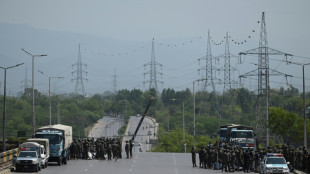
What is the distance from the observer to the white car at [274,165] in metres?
47.0

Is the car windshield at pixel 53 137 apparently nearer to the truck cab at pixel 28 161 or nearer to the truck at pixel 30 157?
the truck at pixel 30 157

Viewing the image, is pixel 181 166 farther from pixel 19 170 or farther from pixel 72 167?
pixel 19 170

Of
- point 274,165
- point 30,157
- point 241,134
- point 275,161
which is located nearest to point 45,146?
point 30,157

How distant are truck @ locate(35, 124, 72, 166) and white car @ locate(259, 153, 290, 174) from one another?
1782 centimetres

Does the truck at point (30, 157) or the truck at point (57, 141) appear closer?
the truck at point (30, 157)

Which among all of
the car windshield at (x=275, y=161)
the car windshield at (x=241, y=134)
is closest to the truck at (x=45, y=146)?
the car windshield at (x=275, y=161)

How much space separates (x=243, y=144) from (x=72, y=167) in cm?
1797

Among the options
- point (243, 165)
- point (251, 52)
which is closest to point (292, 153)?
point (243, 165)

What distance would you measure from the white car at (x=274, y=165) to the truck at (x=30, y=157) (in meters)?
15.3

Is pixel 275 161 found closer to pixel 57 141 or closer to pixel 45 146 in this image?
pixel 45 146

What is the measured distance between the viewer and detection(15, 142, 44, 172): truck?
51.4m

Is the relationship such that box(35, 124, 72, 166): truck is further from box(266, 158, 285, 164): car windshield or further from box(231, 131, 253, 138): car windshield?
box(231, 131, 253, 138): car windshield

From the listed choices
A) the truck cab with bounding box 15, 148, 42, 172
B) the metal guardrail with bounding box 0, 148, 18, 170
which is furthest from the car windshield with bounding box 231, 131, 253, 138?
the truck cab with bounding box 15, 148, 42, 172

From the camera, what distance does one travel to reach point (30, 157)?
52062 millimetres
